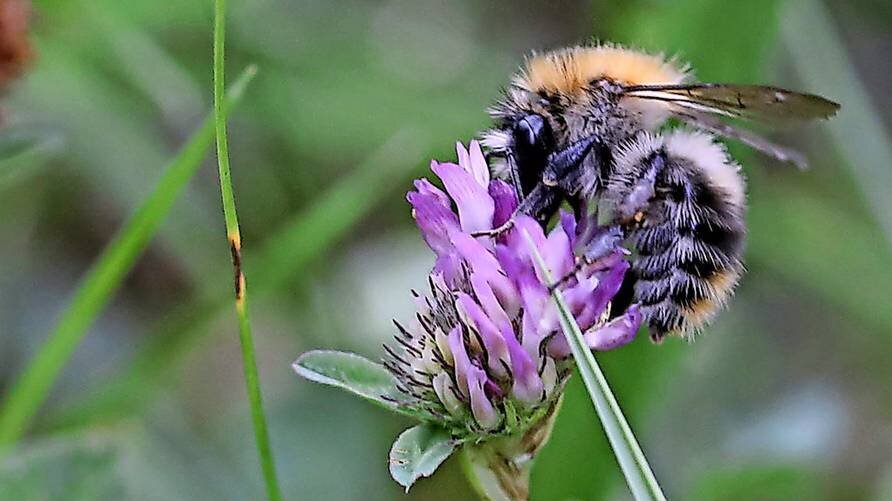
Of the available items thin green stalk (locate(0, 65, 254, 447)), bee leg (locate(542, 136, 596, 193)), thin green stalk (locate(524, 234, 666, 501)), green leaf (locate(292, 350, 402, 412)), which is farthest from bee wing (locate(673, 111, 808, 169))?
thin green stalk (locate(0, 65, 254, 447))

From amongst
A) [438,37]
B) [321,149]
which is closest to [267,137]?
[321,149]

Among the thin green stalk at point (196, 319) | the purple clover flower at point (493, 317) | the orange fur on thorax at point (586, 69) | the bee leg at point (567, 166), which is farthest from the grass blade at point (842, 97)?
the purple clover flower at point (493, 317)

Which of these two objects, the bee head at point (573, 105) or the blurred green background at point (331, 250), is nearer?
the bee head at point (573, 105)

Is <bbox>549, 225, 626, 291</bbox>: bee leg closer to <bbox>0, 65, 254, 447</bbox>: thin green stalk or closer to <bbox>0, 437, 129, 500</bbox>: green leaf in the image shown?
<bbox>0, 65, 254, 447</bbox>: thin green stalk

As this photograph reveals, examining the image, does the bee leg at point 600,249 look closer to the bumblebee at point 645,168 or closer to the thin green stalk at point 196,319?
the bumblebee at point 645,168

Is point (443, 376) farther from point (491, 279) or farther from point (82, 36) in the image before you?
point (82, 36)

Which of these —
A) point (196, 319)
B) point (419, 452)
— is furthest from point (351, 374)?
point (196, 319)

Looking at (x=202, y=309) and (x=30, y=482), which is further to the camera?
(x=202, y=309)
